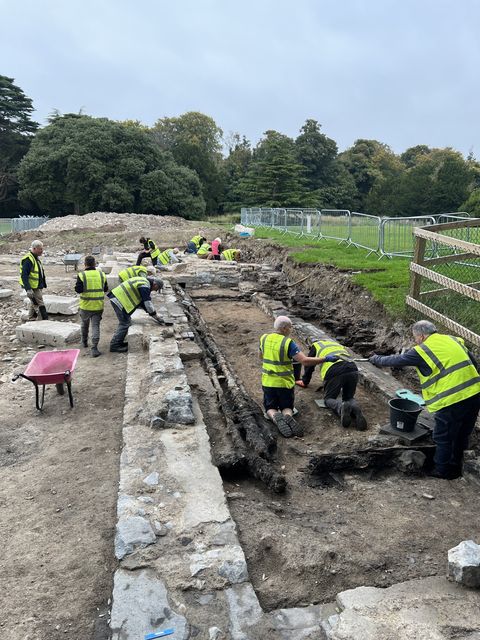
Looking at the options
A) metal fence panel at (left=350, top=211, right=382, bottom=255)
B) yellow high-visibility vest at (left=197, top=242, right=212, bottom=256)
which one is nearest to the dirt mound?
yellow high-visibility vest at (left=197, top=242, right=212, bottom=256)

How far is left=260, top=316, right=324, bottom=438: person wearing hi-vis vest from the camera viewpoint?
585 centimetres

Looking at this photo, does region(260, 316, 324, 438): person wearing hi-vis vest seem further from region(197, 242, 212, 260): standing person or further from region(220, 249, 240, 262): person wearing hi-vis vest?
region(197, 242, 212, 260): standing person

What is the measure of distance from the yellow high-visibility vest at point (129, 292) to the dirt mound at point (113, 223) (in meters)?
24.3

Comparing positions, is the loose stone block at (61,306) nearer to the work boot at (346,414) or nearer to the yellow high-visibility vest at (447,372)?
the work boot at (346,414)

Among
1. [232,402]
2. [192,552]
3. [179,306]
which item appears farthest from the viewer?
[179,306]

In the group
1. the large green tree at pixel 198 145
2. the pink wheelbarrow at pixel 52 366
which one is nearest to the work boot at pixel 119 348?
the pink wheelbarrow at pixel 52 366

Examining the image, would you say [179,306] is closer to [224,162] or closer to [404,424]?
[404,424]

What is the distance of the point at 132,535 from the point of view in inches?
141

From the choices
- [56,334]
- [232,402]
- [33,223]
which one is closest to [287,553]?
[232,402]

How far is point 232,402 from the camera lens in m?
6.33

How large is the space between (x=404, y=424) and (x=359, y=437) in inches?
22.3

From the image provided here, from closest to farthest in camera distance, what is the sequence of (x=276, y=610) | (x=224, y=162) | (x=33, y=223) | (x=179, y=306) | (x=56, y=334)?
(x=276, y=610) → (x=56, y=334) → (x=179, y=306) → (x=33, y=223) → (x=224, y=162)

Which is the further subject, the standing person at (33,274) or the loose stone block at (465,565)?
the standing person at (33,274)

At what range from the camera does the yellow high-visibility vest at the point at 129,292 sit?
336 inches
